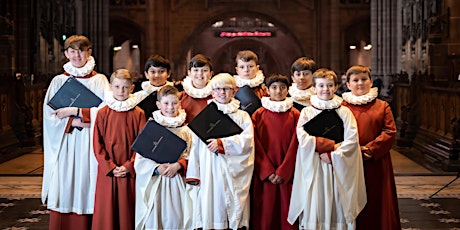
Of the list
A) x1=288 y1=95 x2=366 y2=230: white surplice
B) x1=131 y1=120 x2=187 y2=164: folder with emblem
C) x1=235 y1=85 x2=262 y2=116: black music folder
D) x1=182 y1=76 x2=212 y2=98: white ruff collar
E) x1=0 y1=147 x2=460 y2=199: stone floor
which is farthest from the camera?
x1=0 y1=147 x2=460 y2=199: stone floor

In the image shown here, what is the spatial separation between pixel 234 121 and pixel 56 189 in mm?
1466

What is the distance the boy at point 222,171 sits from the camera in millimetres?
5004

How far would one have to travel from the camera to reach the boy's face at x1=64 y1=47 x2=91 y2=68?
5.46m

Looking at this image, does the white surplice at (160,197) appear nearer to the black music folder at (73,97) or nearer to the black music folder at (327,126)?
the black music folder at (73,97)

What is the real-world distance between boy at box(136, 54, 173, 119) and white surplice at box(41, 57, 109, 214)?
29cm

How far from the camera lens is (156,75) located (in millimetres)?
5582

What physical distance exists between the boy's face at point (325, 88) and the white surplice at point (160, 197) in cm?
93

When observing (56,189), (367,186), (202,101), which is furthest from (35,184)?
(367,186)

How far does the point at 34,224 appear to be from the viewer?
6.85 m

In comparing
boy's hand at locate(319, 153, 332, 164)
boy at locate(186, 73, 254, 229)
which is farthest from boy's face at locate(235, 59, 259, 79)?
boy's hand at locate(319, 153, 332, 164)

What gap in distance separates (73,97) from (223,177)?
4.29 feet

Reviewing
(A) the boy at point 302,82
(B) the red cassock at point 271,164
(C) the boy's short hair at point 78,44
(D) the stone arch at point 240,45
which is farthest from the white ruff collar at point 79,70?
(D) the stone arch at point 240,45

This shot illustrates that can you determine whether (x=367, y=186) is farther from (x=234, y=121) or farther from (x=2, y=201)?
(x=2, y=201)

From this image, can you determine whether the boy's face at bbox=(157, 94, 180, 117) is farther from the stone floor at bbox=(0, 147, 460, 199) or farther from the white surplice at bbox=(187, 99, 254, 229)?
the stone floor at bbox=(0, 147, 460, 199)
